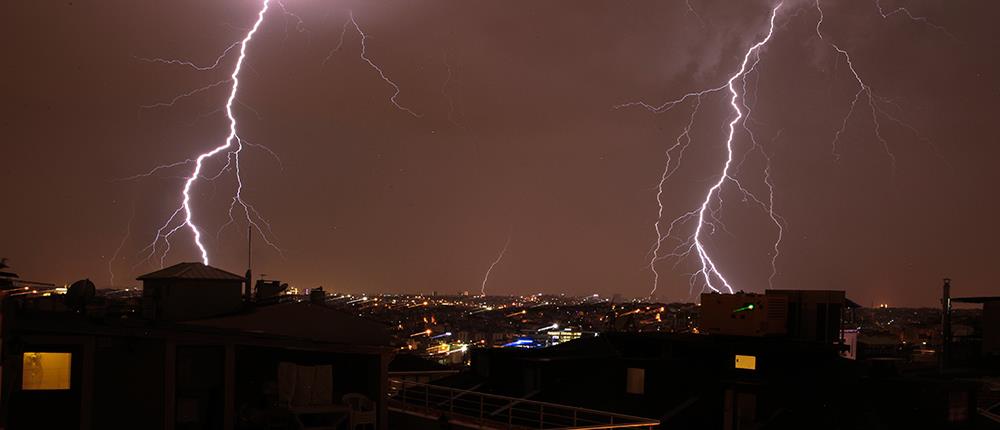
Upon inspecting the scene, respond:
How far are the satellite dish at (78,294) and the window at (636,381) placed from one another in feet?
39.2

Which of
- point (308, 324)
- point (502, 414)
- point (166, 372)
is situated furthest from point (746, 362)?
point (166, 372)

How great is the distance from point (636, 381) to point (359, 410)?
9.38m

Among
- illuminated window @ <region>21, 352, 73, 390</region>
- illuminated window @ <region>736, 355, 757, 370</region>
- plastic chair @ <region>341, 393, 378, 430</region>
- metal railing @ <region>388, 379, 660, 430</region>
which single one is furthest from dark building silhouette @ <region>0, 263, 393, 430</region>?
illuminated window @ <region>736, 355, 757, 370</region>

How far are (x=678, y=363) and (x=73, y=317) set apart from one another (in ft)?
41.7

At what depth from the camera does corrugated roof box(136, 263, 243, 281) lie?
1364 cm

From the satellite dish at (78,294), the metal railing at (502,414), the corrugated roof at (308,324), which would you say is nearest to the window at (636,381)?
the metal railing at (502,414)

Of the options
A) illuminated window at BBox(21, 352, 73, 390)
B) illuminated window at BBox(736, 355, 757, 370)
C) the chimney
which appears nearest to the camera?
illuminated window at BBox(21, 352, 73, 390)

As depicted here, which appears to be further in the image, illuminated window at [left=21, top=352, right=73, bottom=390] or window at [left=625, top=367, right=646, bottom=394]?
window at [left=625, top=367, right=646, bottom=394]

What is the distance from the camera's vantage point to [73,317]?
11.5 meters

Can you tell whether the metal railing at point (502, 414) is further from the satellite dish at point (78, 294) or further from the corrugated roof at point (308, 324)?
the satellite dish at point (78, 294)

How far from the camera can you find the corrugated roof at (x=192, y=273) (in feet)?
44.7

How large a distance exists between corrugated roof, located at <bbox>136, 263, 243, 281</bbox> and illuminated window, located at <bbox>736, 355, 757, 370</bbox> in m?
10.8

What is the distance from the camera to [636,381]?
64.8 feet

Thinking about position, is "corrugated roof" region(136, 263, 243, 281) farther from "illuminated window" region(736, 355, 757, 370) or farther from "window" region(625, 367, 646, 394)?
"illuminated window" region(736, 355, 757, 370)
